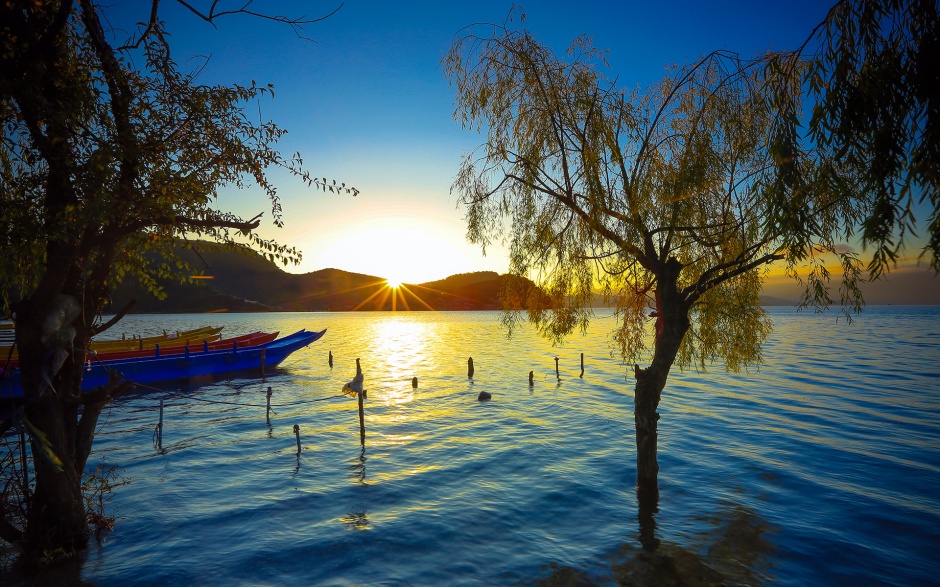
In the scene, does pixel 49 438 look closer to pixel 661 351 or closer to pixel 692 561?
pixel 661 351

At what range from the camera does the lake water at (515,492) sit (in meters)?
10.6

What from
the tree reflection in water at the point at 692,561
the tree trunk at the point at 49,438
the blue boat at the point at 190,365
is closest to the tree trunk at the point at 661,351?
the tree reflection in water at the point at 692,561

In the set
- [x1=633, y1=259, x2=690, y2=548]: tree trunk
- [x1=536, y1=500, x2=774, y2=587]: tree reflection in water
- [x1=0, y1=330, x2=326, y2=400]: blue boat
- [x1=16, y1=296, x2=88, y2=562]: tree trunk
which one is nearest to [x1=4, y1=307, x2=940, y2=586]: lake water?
[x1=536, y1=500, x2=774, y2=587]: tree reflection in water

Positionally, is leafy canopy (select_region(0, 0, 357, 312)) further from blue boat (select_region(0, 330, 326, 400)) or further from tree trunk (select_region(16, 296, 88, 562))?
blue boat (select_region(0, 330, 326, 400))

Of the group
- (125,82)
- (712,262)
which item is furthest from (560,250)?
(125,82)

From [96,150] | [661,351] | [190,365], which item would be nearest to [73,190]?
[96,150]

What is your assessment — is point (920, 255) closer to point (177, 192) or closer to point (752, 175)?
point (752, 175)

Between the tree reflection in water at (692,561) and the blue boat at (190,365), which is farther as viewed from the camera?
the blue boat at (190,365)

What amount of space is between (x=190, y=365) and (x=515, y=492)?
29955 millimetres

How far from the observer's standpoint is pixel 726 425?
79.6ft

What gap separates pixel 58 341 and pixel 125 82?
450cm

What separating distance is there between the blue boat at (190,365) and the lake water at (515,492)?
2061mm

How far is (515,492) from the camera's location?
15023mm

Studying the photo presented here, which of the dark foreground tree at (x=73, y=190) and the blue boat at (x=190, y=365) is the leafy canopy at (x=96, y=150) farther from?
the blue boat at (x=190, y=365)
